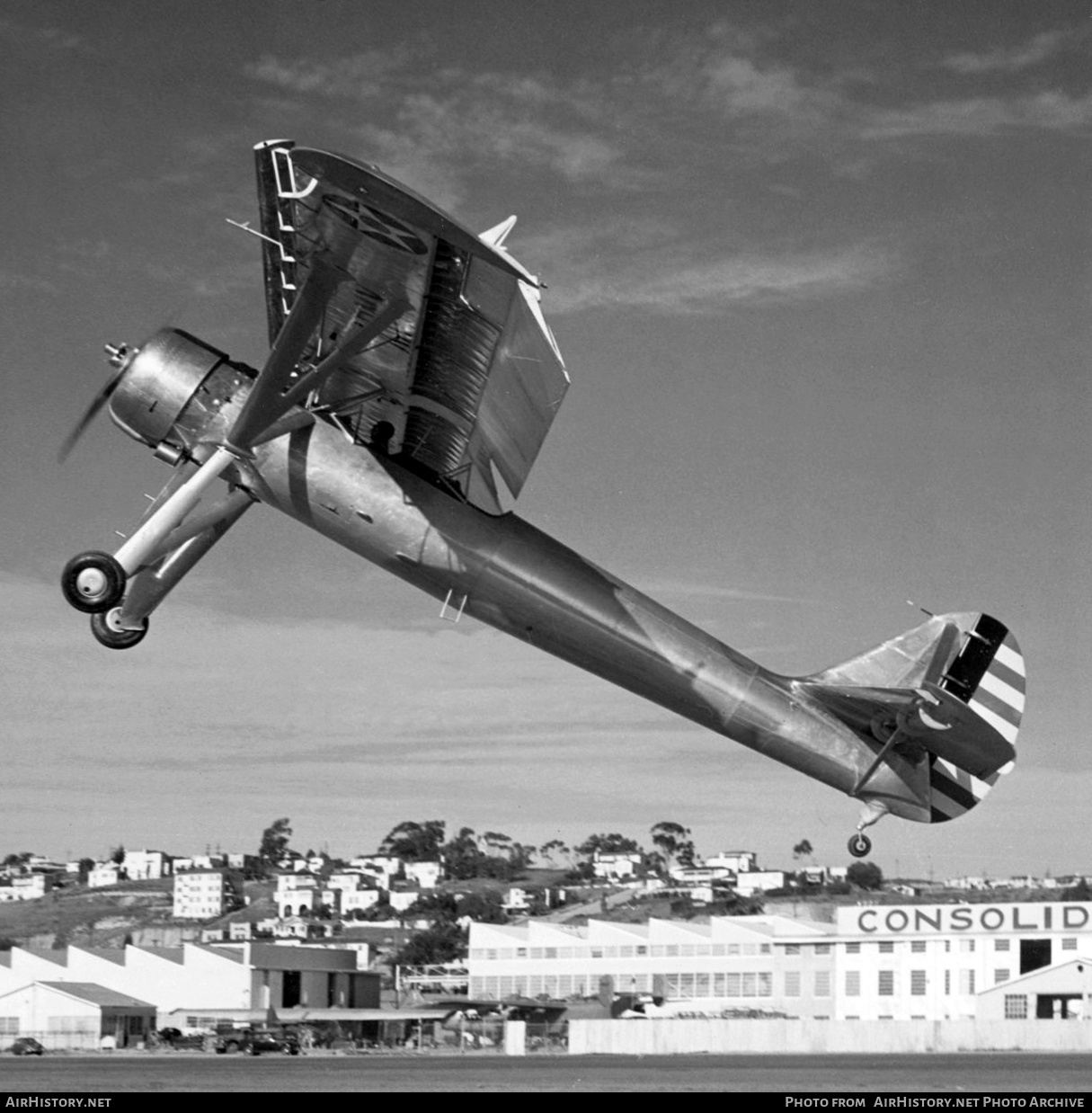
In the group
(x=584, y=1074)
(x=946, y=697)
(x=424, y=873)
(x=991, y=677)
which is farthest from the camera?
(x=424, y=873)

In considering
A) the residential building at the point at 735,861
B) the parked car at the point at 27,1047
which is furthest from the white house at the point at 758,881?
the parked car at the point at 27,1047

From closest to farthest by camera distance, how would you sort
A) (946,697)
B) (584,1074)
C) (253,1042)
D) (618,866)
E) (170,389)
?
(170,389)
(946,697)
(584,1074)
(253,1042)
(618,866)

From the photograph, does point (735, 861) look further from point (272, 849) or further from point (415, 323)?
point (415, 323)

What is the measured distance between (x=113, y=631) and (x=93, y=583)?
1.45 meters

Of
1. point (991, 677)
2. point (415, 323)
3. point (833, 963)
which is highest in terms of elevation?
point (415, 323)

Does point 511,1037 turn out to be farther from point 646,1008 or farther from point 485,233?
point 485,233

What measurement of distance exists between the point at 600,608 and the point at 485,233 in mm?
4036

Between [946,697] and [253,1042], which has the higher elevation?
[946,697]

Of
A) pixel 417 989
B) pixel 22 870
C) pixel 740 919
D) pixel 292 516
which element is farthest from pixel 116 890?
pixel 292 516

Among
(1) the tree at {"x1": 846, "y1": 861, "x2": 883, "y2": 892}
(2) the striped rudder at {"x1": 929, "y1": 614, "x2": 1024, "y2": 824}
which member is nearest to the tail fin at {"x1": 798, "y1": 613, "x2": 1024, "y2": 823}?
(2) the striped rudder at {"x1": 929, "y1": 614, "x2": 1024, "y2": 824}

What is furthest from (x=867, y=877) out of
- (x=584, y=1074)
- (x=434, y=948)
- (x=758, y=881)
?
(x=584, y=1074)

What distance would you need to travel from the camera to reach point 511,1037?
30.8m

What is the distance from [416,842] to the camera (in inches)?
4035

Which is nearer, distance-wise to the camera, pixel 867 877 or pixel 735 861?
pixel 867 877
